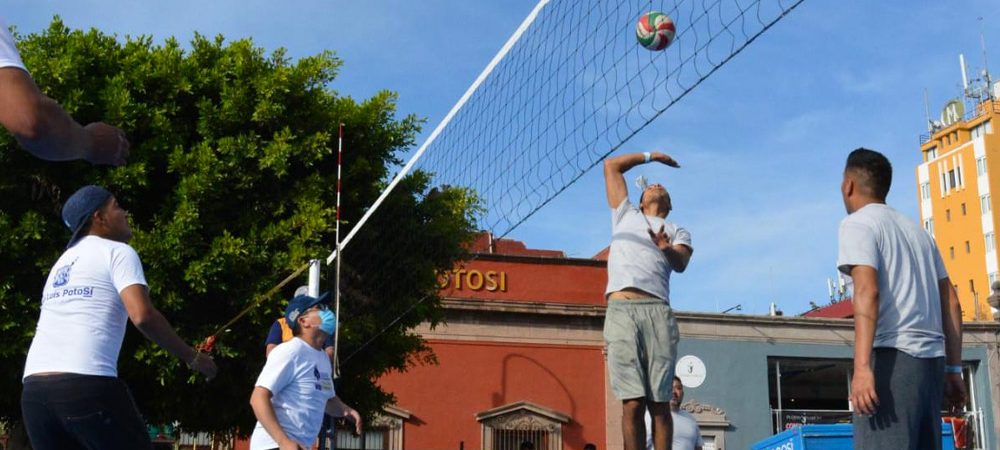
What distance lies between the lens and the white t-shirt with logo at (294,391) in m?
5.96

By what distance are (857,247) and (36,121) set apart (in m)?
3.43

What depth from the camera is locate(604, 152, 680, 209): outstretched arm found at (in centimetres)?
703

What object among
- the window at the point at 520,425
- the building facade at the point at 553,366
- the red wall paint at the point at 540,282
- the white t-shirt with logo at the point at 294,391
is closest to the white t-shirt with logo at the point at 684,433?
the white t-shirt with logo at the point at 294,391

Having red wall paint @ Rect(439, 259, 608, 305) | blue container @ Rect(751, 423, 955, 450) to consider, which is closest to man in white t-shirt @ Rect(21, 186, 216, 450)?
blue container @ Rect(751, 423, 955, 450)

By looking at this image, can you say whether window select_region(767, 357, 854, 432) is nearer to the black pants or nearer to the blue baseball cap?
the blue baseball cap

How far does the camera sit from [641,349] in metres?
6.59

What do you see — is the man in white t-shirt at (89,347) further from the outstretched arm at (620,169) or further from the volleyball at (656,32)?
the volleyball at (656,32)

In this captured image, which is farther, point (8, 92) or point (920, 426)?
point (920, 426)

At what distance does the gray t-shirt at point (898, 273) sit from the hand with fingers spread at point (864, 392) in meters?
0.27

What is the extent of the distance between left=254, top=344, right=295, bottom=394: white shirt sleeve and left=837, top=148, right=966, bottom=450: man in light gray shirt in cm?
296

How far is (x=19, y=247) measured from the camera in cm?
1411

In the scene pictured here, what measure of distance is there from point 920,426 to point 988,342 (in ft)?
98.1

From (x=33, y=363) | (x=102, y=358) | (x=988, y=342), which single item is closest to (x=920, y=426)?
(x=102, y=358)

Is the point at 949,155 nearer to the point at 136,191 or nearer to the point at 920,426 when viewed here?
the point at 136,191
